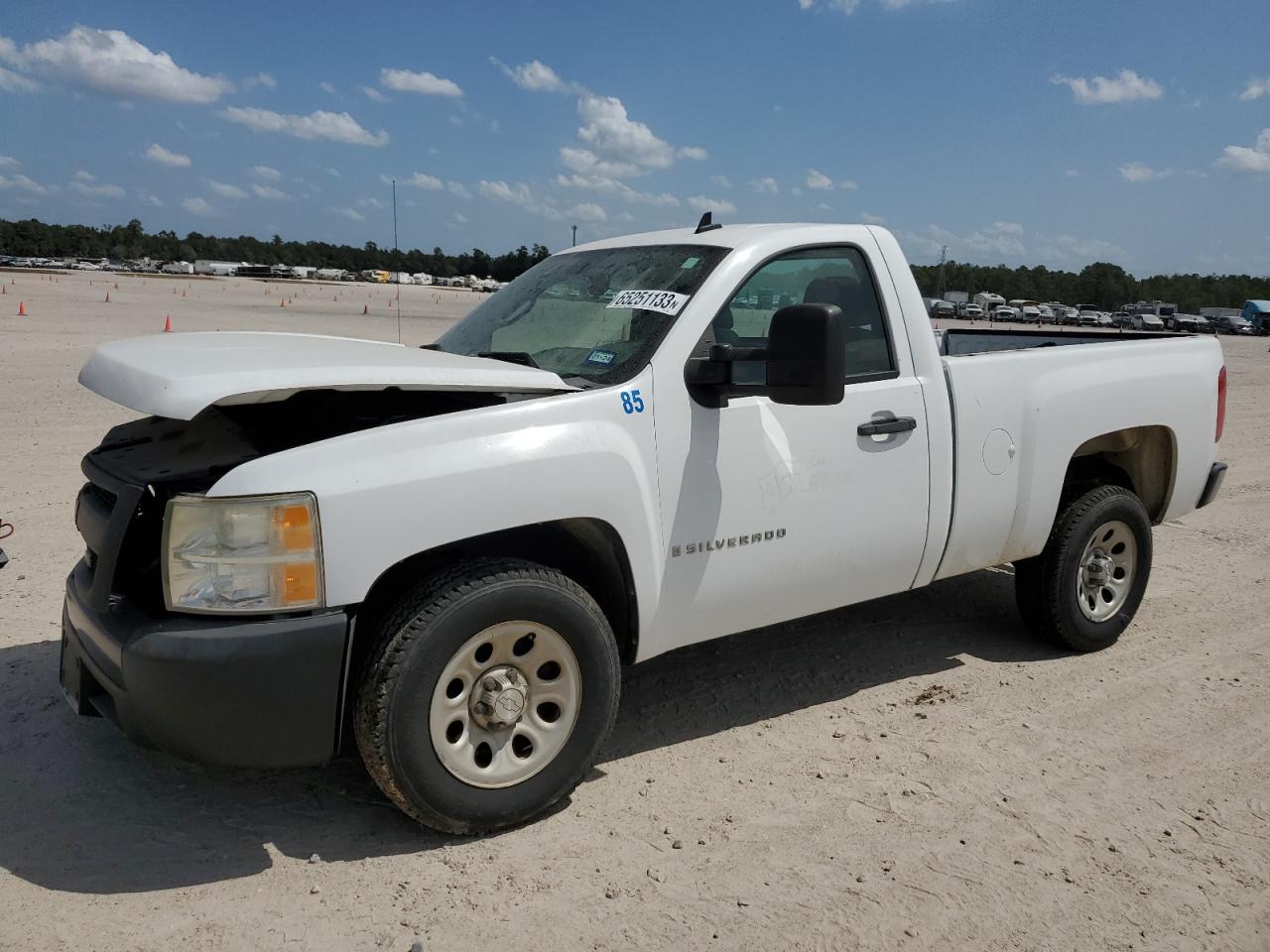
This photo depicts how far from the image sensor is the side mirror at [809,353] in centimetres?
321

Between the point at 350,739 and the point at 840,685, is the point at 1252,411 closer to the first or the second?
the point at 840,685

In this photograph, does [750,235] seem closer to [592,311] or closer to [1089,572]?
[592,311]

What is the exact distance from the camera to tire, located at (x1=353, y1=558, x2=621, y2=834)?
9.84ft

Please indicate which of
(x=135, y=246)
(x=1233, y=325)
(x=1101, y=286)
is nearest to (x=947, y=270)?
(x=1101, y=286)

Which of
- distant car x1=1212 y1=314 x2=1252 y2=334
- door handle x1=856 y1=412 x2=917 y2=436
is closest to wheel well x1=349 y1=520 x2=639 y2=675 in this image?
door handle x1=856 y1=412 x2=917 y2=436

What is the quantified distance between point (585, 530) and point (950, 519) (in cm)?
171

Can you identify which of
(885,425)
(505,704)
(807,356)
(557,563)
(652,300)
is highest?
(652,300)

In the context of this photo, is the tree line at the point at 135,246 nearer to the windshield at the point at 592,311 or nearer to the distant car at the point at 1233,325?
the distant car at the point at 1233,325

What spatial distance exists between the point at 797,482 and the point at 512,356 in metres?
1.18

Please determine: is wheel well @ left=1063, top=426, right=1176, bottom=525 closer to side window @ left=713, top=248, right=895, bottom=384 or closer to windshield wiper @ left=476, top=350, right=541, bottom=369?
side window @ left=713, top=248, right=895, bottom=384

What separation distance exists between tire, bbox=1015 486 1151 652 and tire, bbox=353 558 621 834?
2.49 m

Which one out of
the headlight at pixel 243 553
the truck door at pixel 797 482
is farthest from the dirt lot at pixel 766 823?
the headlight at pixel 243 553

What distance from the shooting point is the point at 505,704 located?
10.5ft

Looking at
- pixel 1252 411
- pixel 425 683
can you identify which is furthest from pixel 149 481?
pixel 1252 411
